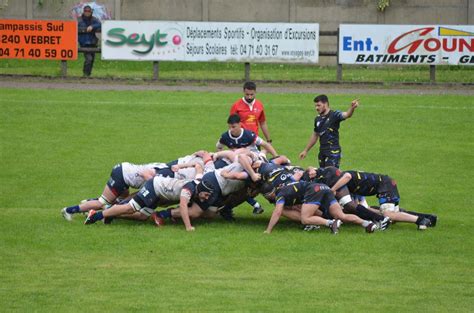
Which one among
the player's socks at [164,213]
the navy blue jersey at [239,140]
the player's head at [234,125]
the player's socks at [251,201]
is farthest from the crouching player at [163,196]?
the navy blue jersey at [239,140]

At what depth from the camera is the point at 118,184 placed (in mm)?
17547

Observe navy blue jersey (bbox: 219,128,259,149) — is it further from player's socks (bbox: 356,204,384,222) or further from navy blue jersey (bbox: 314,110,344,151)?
player's socks (bbox: 356,204,384,222)

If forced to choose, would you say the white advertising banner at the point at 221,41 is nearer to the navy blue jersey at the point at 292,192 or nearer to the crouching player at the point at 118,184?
the crouching player at the point at 118,184

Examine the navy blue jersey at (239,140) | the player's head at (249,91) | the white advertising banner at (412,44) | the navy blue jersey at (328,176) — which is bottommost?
the navy blue jersey at (328,176)

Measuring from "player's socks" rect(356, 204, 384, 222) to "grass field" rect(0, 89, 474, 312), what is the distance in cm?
26

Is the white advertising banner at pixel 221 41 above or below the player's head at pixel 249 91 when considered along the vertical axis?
above

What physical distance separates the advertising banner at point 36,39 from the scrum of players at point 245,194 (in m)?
17.5

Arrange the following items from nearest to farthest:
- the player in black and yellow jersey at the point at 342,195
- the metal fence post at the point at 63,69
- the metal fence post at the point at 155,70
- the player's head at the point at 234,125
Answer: the player in black and yellow jersey at the point at 342,195, the player's head at the point at 234,125, the metal fence post at the point at 155,70, the metal fence post at the point at 63,69

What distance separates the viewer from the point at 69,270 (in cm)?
1412

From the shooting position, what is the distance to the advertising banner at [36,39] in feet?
113

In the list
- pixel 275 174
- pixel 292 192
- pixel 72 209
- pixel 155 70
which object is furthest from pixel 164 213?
pixel 155 70

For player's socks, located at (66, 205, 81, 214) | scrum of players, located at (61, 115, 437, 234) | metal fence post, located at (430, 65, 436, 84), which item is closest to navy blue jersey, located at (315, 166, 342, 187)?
scrum of players, located at (61, 115, 437, 234)

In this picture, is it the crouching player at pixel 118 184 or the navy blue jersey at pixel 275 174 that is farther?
the crouching player at pixel 118 184

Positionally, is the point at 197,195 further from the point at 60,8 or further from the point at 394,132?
the point at 60,8
